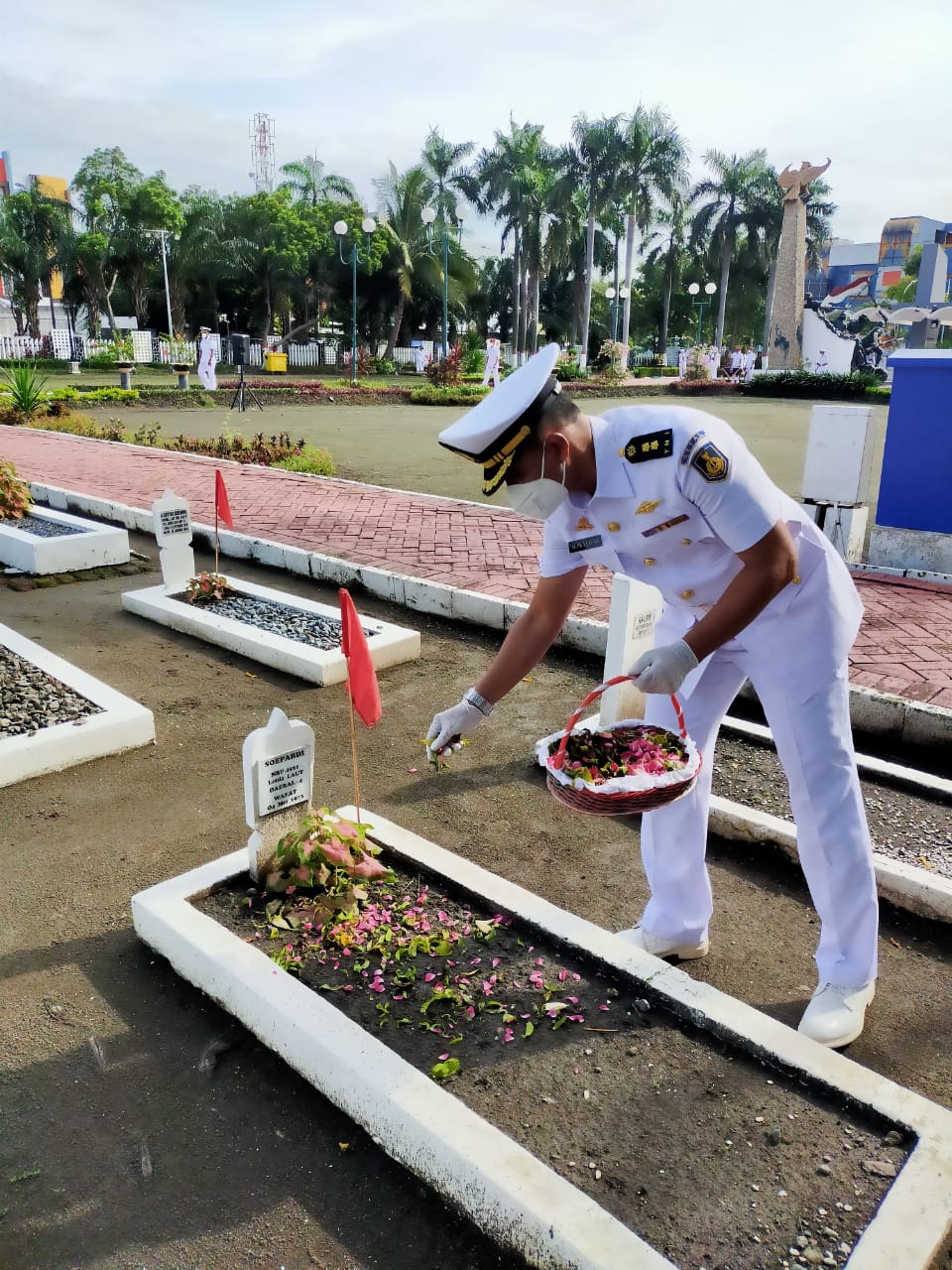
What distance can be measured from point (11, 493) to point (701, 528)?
6766 millimetres

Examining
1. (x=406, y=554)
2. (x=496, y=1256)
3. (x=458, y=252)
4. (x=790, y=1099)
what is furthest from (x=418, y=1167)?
(x=458, y=252)

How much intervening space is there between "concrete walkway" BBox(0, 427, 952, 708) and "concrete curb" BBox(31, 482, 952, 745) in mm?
242

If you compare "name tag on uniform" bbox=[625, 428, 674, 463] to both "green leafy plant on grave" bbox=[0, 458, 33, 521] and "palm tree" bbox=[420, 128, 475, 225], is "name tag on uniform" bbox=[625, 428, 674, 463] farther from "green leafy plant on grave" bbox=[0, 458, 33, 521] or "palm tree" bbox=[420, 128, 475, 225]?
"palm tree" bbox=[420, 128, 475, 225]

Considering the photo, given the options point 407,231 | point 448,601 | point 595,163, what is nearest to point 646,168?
point 595,163

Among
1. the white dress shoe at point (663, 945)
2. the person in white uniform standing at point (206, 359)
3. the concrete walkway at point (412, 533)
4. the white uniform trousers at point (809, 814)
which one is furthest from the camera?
the person in white uniform standing at point (206, 359)

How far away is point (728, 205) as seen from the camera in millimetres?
48875

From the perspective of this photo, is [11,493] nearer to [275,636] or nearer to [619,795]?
[275,636]

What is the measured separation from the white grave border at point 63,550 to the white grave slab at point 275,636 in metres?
1.18

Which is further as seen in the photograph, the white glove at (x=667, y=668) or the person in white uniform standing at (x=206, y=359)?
the person in white uniform standing at (x=206, y=359)

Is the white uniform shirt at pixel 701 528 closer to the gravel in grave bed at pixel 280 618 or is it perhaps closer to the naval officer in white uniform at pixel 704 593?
the naval officer in white uniform at pixel 704 593

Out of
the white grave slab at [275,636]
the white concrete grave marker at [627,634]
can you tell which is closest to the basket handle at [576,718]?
the white concrete grave marker at [627,634]

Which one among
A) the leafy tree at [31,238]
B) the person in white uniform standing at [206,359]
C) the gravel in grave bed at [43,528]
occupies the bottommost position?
the gravel in grave bed at [43,528]

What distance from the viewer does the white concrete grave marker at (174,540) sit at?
5977 mm

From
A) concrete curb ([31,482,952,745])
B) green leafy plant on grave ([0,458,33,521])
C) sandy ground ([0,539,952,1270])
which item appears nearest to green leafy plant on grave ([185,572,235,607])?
concrete curb ([31,482,952,745])
